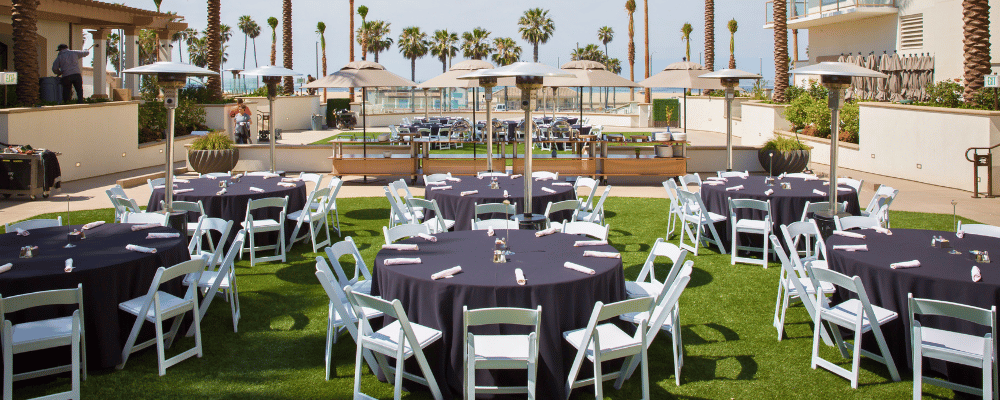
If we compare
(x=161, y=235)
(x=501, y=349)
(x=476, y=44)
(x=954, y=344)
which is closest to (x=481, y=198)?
(x=161, y=235)

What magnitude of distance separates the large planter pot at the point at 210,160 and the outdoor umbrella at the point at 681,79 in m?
8.97

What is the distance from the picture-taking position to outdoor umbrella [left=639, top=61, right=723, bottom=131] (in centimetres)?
1374

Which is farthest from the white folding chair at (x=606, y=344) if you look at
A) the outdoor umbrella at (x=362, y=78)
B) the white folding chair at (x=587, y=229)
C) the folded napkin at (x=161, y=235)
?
the outdoor umbrella at (x=362, y=78)

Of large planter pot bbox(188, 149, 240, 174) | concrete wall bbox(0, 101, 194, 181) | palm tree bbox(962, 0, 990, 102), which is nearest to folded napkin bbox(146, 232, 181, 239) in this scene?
concrete wall bbox(0, 101, 194, 181)

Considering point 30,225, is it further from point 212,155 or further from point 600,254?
point 212,155

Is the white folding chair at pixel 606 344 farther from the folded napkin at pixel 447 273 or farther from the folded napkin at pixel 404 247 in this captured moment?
the folded napkin at pixel 404 247

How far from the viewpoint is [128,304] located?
18.1 feet

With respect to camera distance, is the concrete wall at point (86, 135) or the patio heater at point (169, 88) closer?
the patio heater at point (169, 88)

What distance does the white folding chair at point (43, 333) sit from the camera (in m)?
4.69

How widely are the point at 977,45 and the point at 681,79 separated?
688cm

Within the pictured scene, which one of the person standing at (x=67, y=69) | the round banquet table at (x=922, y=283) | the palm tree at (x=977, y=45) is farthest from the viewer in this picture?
the person standing at (x=67, y=69)

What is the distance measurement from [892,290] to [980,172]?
10964mm

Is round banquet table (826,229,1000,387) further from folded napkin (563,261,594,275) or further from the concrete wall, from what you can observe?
the concrete wall

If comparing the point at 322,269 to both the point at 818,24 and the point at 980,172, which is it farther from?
the point at 818,24
